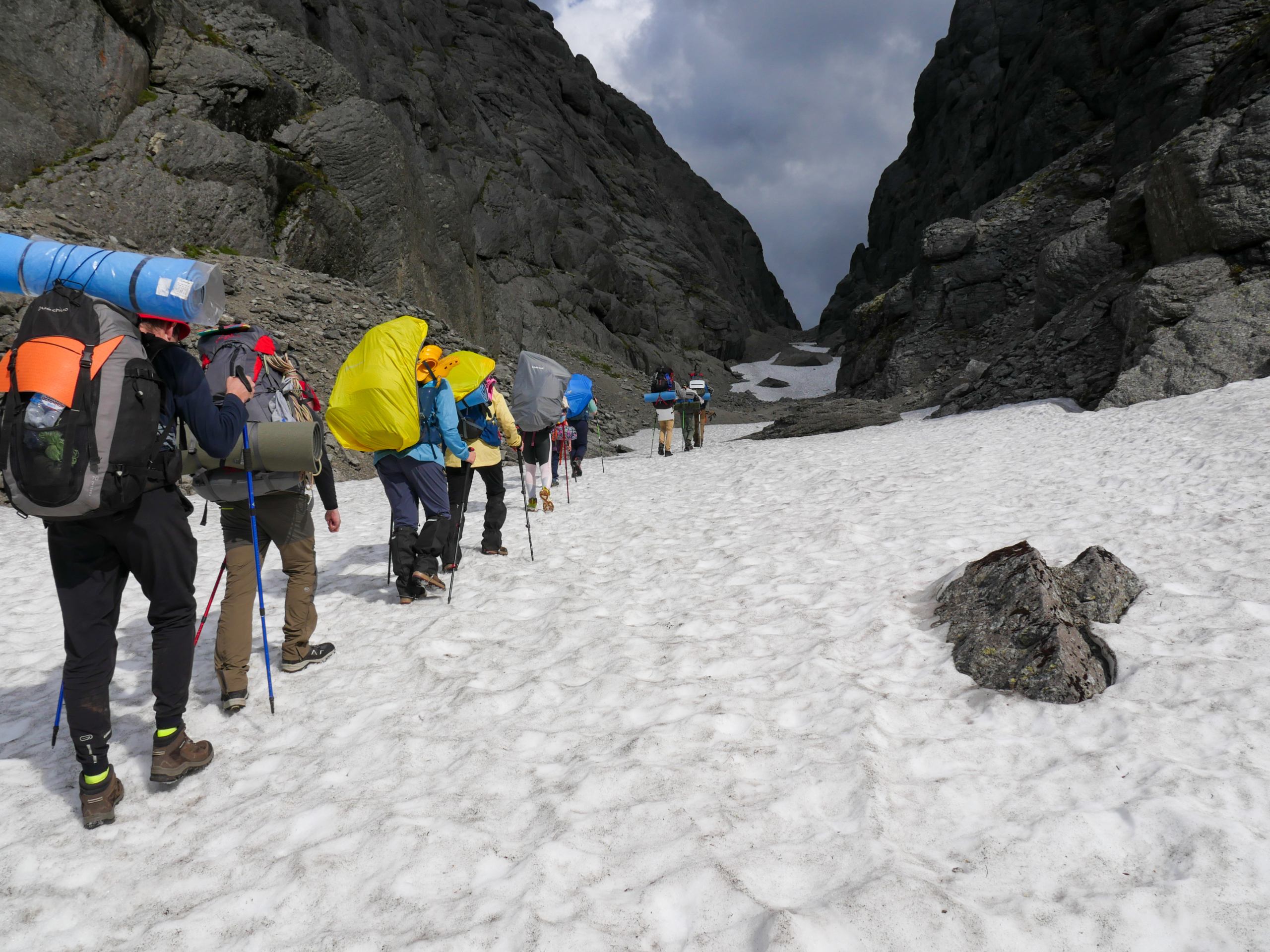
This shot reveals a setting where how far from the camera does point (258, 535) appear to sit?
16.3 ft

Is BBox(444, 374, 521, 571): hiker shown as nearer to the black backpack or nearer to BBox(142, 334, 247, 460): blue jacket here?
BBox(142, 334, 247, 460): blue jacket

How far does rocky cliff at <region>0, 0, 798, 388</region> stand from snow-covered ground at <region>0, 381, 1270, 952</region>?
18.1 metres

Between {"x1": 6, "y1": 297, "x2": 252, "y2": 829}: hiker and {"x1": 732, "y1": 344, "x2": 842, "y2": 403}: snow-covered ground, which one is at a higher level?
{"x1": 732, "y1": 344, "x2": 842, "y2": 403}: snow-covered ground

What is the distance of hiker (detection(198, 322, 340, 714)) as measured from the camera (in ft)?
15.0

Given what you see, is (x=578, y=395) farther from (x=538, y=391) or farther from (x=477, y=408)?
(x=477, y=408)

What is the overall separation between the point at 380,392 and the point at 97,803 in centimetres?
359

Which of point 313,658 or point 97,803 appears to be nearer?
point 97,803

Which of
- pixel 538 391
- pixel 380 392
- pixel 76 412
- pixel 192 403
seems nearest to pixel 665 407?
pixel 538 391

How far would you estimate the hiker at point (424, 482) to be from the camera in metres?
6.47

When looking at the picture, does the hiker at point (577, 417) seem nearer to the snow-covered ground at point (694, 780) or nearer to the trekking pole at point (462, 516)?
the trekking pole at point (462, 516)

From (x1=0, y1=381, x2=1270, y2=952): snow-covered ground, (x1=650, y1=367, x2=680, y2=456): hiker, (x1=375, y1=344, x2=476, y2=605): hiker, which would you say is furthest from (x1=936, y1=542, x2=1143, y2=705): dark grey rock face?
(x1=650, y1=367, x2=680, y2=456): hiker

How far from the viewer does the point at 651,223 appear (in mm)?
84750

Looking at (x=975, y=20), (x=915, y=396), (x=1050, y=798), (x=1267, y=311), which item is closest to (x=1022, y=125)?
(x=975, y=20)

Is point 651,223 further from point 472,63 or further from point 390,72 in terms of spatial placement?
point 390,72
